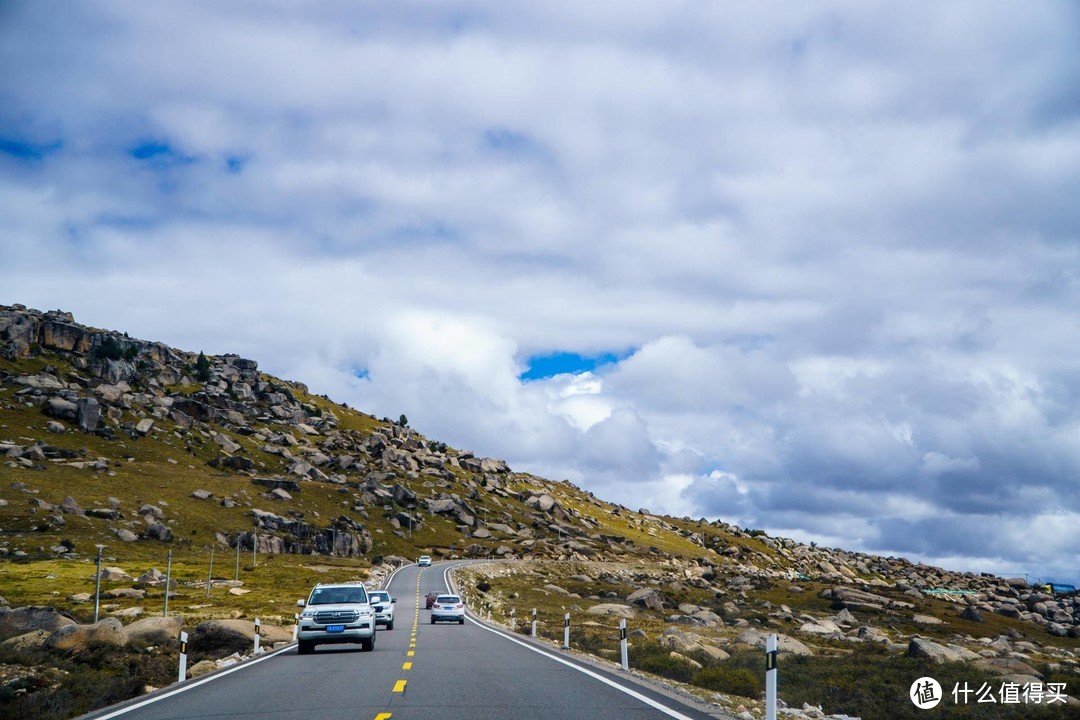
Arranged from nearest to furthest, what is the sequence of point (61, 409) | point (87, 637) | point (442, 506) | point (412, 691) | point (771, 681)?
point (771, 681)
point (412, 691)
point (87, 637)
point (61, 409)
point (442, 506)

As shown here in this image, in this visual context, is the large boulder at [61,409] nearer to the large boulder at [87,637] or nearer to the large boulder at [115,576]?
the large boulder at [115,576]

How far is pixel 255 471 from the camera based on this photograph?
6496 inches

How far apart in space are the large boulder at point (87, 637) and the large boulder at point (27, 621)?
4.41 feet

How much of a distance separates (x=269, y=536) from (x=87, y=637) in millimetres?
102026

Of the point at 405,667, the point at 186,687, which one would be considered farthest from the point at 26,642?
the point at 405,667

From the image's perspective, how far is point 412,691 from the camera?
15.0 m

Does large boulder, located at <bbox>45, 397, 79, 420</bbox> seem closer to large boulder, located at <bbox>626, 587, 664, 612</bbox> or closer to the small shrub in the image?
large boulder, located at <bbox>626, 587, 664, 612</bbox>

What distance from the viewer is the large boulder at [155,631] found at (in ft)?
95.4

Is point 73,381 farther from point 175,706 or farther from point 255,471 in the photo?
point 175,706

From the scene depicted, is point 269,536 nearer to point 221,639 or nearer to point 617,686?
point 221,639

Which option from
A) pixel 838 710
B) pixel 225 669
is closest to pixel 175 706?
pixel 225 669

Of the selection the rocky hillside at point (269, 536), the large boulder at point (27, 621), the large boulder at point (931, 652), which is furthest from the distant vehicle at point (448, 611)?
the large boulder at point (931, 652)

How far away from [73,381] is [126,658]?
180637mm

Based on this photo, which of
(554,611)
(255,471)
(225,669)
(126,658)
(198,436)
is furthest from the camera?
(198,436)
